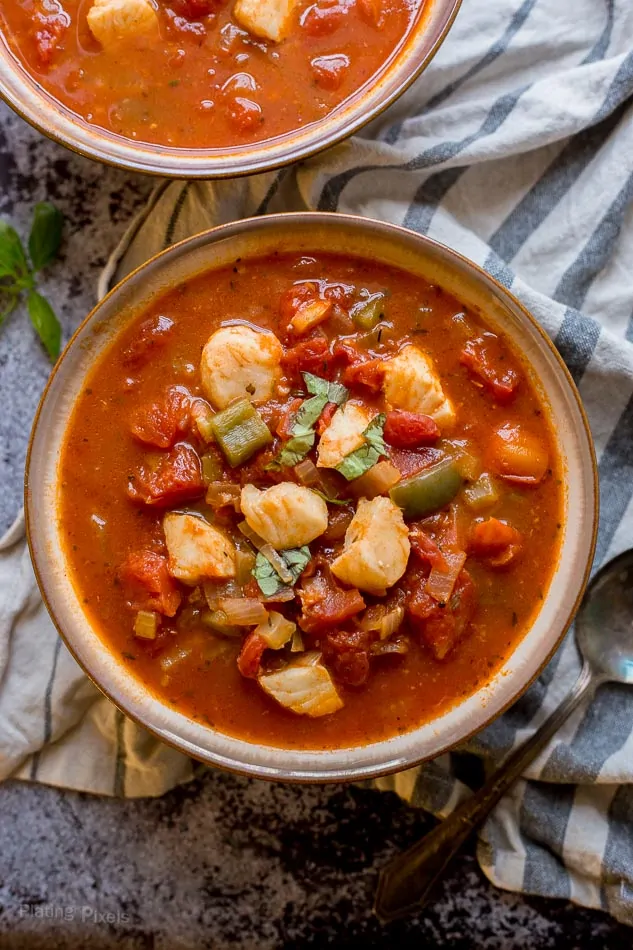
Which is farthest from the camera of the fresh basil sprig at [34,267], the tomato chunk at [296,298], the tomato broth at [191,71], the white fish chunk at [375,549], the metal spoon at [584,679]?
the fresh basil sprig at [34,267]

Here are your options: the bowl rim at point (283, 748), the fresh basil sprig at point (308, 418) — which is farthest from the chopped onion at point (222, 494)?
the bowl rim at point (283, 748)

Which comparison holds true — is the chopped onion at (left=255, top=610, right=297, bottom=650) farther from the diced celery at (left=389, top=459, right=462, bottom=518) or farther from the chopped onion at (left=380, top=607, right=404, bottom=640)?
the diced celery at (left=389, top=459, right=462, bottom=518)

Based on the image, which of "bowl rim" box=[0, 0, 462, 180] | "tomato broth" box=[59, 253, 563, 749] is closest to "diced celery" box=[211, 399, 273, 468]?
"tomato broth" box=[59, 253, 563, 749]

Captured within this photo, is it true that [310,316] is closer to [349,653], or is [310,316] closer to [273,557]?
[273,557]

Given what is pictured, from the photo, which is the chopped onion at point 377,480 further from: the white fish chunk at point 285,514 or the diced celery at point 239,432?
the diced celery at point 239,432

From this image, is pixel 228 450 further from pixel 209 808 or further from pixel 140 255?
pixel 209 808
